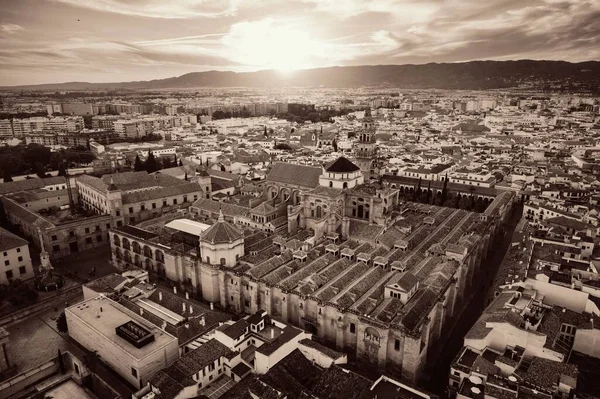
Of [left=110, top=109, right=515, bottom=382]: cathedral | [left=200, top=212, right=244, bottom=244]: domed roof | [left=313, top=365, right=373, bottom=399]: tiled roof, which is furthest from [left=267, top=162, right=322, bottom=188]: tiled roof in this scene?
[left=313, top=365, right=373, bottom=399]: tiled roof

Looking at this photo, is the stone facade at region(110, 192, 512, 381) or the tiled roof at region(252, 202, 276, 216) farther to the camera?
the tiled roof at region(252, 202, 276, 216)

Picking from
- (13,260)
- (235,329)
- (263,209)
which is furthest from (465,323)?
(13,260)

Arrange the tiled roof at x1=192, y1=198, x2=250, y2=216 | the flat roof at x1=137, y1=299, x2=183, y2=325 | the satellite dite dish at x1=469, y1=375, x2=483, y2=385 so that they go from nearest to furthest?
the satellite dite dish at x1=469, y1=375, x2=483, y2=385
the flat roof at x1=137, y1=299, x2=183, y2=325
the tiled roof at x1=192, y1=198, x2=250, y2=216

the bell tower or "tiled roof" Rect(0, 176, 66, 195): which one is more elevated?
the bell tower

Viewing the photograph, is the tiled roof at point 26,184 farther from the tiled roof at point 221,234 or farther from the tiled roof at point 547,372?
the tiled roof at point 547,372

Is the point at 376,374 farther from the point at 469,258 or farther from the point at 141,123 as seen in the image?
the point at 141,123

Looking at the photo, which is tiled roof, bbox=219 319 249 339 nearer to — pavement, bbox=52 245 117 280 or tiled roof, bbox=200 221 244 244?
→ tiled roof, bbox=200 221 244 244

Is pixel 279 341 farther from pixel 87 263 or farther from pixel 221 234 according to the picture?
pixel 87 263
